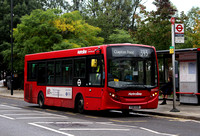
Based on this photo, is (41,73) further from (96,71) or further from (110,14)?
(110,14)

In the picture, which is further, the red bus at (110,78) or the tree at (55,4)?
the tree at (55,4)

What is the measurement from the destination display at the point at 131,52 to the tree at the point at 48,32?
19.0 metres

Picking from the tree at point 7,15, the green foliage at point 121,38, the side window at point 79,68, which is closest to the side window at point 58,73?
the side window at point 79,68

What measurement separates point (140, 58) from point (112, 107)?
238 centimetres

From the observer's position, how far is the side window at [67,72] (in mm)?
16581

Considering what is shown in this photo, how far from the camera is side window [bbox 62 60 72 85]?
16581 millimetres

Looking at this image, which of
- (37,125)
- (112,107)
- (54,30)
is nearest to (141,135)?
(37,125)

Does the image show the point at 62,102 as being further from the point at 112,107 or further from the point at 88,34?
the point at 88,34

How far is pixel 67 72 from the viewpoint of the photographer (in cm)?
1677

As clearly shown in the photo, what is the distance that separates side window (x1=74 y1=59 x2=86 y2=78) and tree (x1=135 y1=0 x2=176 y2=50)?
21969mm

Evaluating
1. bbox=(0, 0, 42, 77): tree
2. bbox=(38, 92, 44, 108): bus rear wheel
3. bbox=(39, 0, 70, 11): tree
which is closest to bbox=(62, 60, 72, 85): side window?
bbox=(38, 92, 44, 108): bus rear wheel

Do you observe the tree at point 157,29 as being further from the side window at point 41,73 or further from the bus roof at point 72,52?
the side window at point 41,73

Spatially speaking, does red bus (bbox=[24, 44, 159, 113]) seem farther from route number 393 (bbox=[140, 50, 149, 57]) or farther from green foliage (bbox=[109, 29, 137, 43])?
green foliage (bbox=[109, 29, 137, 43])

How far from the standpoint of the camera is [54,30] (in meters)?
34.7
